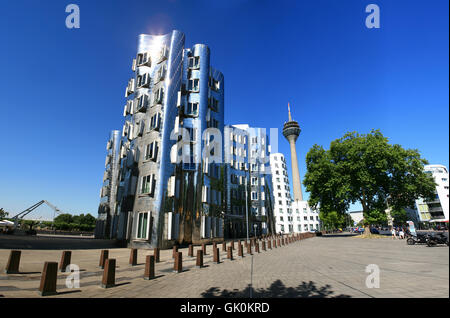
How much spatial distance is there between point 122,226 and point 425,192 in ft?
137

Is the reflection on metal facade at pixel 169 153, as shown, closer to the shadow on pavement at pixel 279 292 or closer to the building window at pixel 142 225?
the building window at pixel 142 225

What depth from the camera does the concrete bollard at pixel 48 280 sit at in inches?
205

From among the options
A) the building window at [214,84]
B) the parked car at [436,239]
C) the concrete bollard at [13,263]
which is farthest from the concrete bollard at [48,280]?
the building window at [214,84]

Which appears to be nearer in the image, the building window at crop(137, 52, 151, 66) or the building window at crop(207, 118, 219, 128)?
the building window at crop(137, 52, 151, 66)

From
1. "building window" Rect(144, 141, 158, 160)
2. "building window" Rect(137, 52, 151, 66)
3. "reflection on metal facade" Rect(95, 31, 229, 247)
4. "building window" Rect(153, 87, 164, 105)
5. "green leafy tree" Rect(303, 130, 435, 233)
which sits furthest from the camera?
"green leafy tree" Rect(303, 130, 435, 233)

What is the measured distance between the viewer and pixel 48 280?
5.27m

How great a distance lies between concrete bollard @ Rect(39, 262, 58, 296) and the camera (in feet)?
17.1

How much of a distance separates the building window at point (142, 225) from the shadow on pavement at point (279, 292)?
47.6 feet

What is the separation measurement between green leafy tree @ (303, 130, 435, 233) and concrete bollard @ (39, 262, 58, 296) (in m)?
33.9

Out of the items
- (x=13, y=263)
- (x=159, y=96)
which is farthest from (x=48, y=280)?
(x=159, y=96)

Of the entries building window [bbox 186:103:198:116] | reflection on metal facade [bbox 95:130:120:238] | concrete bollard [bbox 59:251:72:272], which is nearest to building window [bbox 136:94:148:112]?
building window [bbox 186:103:198:116]

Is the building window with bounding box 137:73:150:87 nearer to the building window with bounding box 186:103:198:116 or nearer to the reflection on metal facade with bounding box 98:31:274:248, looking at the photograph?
the reflection on metal facade with bounding box 98:31:274:248

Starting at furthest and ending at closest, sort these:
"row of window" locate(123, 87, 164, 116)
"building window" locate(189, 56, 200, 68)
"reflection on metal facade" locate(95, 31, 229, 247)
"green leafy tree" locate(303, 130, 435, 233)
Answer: "green leafy tree" locate(303, 130, 435, 233)
"building window" locate(189, 56, 200, 68)
"row of window" locate(123, 87, 164, 116)
"reflection on metal facade" locate(95, 31, 229, 247)

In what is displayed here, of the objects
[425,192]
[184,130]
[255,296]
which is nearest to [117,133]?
[184,130]
